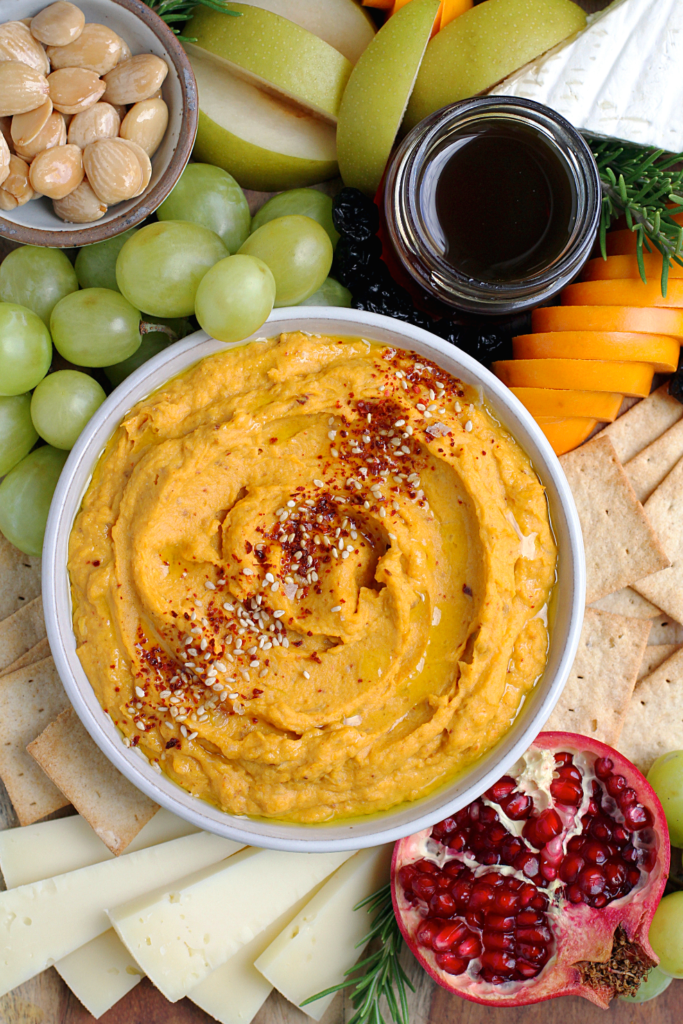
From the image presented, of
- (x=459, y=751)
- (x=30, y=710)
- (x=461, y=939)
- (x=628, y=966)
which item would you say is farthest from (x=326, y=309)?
(x=628, y=966)

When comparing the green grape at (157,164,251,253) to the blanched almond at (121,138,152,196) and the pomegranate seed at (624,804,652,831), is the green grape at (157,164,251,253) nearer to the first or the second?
the blanched almond at (121,138,152,196)

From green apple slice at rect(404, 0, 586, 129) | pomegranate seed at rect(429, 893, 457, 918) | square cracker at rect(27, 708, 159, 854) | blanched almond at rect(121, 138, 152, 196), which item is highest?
green apple slice at rect(404, 0, 586, 129)

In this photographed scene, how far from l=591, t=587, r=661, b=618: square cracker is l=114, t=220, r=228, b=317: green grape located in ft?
5.41

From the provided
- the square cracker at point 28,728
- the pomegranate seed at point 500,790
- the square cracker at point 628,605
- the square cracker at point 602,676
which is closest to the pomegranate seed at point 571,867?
the pomegranate seed at point 500,790

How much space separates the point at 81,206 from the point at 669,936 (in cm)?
269

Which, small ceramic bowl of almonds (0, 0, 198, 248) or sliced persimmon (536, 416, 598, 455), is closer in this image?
small ceramic bowl of almonds (0, 0, 198, 248)

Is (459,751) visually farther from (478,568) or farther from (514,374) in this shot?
(514,374)

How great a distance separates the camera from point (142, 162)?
6.36 feet

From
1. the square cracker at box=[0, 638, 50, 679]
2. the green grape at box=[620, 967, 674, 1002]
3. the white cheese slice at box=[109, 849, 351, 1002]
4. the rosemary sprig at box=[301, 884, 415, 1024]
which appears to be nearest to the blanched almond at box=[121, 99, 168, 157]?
the square cracker at box=[0, 638, 50, 679]

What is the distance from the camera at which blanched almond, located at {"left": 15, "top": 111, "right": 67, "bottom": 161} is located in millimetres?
1885

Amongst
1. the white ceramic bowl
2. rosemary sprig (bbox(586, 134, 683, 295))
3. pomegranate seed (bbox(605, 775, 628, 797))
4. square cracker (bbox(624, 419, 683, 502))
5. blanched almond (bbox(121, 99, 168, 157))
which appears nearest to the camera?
blanched almond (bbox(121, 99, 168, 157))

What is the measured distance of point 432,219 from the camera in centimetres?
223

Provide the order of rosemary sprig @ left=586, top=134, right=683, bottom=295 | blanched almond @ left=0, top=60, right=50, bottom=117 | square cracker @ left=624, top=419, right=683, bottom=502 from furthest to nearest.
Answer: square cracker @ left=624, top=419, right=683, bottom=502 < rosemary sprig @ left=586, top=134, right=683, bottom=295 < blanched almond @ left=0, top=60, right=50, bottom=117

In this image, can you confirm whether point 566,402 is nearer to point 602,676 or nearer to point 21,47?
point 602,676
